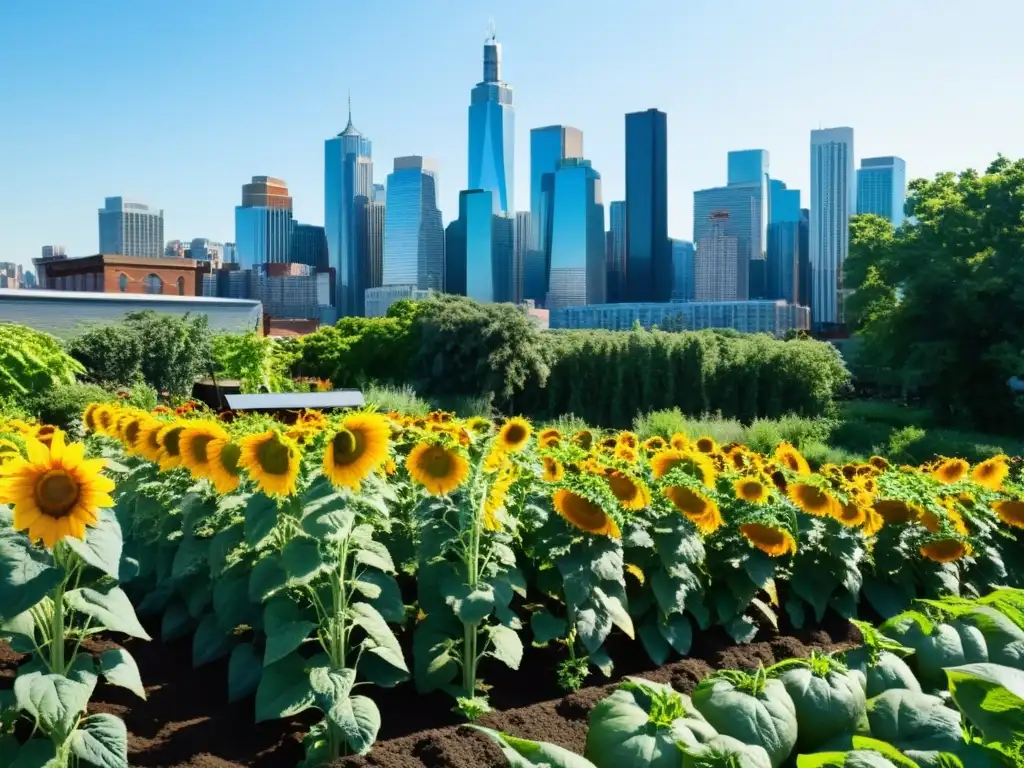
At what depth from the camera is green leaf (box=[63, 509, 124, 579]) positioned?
6.71 feet

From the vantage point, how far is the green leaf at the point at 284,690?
8.11 feet

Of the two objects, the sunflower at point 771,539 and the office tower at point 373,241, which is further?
the office tower at point 373,241

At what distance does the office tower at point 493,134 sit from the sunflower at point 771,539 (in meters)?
154

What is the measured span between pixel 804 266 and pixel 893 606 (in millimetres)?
134787

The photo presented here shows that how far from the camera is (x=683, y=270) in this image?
14025cm

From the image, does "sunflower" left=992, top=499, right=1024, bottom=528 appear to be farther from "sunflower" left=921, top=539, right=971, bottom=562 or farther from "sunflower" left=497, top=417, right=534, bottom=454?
"sunflower" left=497, top=417, right=534, bottom=454

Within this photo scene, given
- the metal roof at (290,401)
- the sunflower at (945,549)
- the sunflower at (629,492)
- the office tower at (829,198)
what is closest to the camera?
the sunflower at (629,492)

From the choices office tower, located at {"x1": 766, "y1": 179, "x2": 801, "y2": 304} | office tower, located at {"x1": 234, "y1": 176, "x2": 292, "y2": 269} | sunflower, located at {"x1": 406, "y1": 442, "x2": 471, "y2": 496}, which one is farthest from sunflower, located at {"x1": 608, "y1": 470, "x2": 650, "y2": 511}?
office tower, located at {"x1": 234, "y1": 176, "x2": 292, "y2": 269}

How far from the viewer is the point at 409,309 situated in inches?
1096

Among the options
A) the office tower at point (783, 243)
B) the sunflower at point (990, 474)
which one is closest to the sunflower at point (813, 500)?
the sunflower at point (990, 474)

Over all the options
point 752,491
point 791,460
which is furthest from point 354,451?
point 791,460

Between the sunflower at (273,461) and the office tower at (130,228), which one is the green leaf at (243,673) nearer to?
the sunflower at (273,461)

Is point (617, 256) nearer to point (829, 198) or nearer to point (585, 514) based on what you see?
point (829, 198)

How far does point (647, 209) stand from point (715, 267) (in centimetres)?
1235
